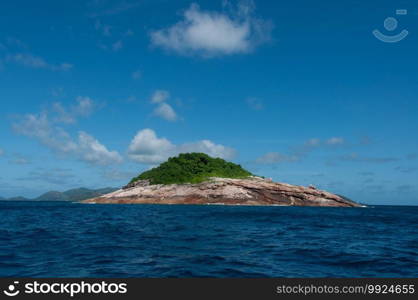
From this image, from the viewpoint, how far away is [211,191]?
120438mm

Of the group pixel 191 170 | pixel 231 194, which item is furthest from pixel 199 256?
pixel 191 170

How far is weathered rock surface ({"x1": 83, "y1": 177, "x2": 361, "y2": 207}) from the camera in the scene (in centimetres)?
11881

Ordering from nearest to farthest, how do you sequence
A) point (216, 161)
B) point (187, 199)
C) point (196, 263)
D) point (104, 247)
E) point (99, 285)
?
point (99, 285) < point (196, 263) < point (104, 247) < point (187, 199) < point (216, 161)

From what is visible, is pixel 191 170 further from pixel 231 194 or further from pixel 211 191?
pixel 231 194

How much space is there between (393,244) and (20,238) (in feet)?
97.3

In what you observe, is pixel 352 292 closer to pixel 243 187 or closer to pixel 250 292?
pixel 250 292

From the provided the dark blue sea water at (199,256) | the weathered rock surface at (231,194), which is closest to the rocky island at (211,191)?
the weathered rock surface at (231,194)

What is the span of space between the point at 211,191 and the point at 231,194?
24.4 ft

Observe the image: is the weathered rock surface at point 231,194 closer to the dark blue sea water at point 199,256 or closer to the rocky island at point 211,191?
the rocky island at point 211,191

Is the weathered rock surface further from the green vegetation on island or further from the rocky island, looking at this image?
the green vegetation on island

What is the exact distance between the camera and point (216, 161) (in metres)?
152

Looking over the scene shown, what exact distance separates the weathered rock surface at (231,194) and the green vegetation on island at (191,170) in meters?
5.21

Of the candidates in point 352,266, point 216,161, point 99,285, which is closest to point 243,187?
point 216,161

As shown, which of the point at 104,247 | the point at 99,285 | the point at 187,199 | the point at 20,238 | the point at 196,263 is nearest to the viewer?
the point at 99,285
